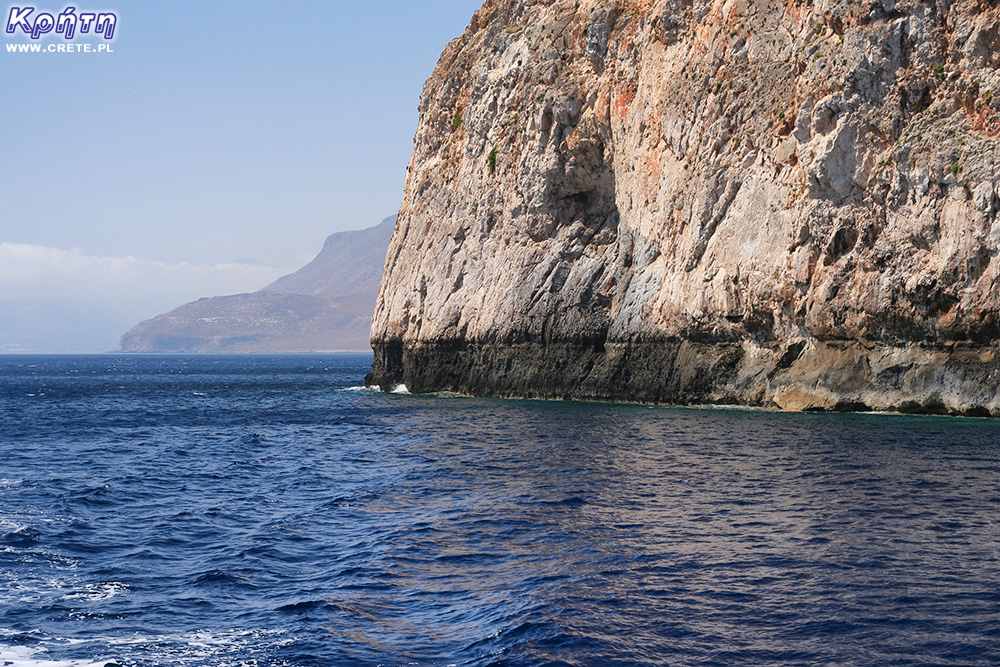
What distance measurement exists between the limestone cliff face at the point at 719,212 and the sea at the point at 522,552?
713cm

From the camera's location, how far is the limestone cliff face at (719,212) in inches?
1554

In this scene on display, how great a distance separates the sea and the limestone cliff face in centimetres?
713

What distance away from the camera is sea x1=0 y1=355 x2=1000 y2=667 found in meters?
12.8

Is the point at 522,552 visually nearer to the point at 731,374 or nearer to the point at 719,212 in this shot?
the point at 731,374

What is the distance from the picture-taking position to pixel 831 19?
44438 millimetres

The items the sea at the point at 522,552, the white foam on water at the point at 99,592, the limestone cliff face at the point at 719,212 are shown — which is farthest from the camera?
the limestone cliff face at the point at 719,212

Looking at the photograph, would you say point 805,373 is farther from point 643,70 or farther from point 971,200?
point 643,70

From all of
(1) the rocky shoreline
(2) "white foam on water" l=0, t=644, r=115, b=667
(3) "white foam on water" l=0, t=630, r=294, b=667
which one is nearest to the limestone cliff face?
(1) the rocky shoreline

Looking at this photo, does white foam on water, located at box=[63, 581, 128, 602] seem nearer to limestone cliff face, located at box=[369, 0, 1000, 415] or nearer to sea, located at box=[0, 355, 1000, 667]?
sea, located at box=[0, 355, 1000, 667]

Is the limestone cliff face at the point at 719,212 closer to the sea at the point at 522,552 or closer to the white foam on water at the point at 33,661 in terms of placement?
the sea at the point at 522,552

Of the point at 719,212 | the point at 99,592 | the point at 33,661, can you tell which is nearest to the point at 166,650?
the point at 33,661

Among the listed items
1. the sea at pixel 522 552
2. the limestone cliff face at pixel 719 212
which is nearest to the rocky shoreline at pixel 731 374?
the limestone cliff face at pixel 719 212

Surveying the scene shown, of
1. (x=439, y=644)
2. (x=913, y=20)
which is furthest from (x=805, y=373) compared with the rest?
(x=439, y=644)

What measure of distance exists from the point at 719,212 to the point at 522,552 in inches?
1384
